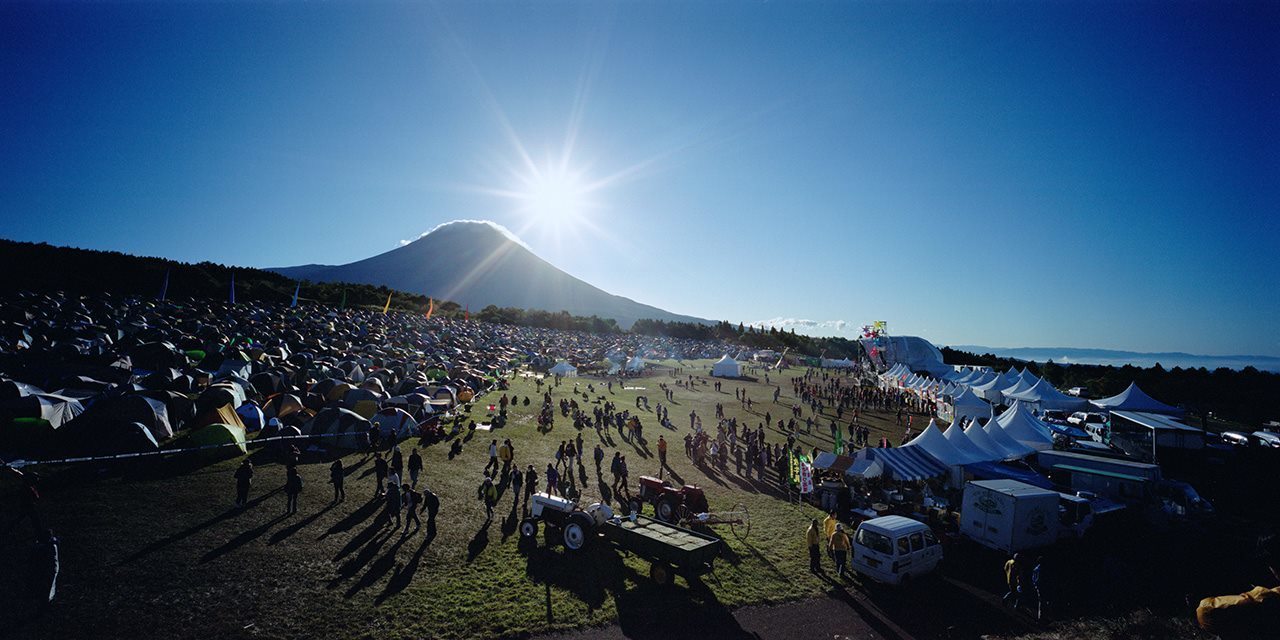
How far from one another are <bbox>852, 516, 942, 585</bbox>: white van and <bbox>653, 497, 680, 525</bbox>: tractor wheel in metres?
4.73

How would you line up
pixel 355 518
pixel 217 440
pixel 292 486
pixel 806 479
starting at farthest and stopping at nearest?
pixel 806 479 → pixel 217 440 → pixel 355 518 → pixel 292 486

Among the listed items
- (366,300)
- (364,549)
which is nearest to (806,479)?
(364,549)

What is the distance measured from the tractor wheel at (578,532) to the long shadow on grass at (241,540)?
682 centimetres

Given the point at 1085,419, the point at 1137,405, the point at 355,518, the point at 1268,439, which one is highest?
the point at 1137,405

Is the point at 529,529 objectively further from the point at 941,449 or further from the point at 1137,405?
the point at 1137,405

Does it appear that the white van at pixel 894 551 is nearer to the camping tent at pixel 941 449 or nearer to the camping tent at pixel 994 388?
the camping tent at pixel 941 449

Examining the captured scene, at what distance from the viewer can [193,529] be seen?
34.8ft

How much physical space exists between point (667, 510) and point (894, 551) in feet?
19.0

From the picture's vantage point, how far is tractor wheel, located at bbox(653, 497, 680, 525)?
13.4 metres

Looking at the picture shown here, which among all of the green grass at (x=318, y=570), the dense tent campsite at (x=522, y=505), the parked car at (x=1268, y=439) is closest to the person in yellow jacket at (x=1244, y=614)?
the dense tent campsite at (x=522, y=505)

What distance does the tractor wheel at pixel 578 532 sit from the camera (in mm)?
10836

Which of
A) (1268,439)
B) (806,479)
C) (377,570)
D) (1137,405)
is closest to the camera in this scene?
(377,570)

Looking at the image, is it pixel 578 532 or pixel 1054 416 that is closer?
pixel 578 532

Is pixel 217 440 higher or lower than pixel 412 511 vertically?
higher
